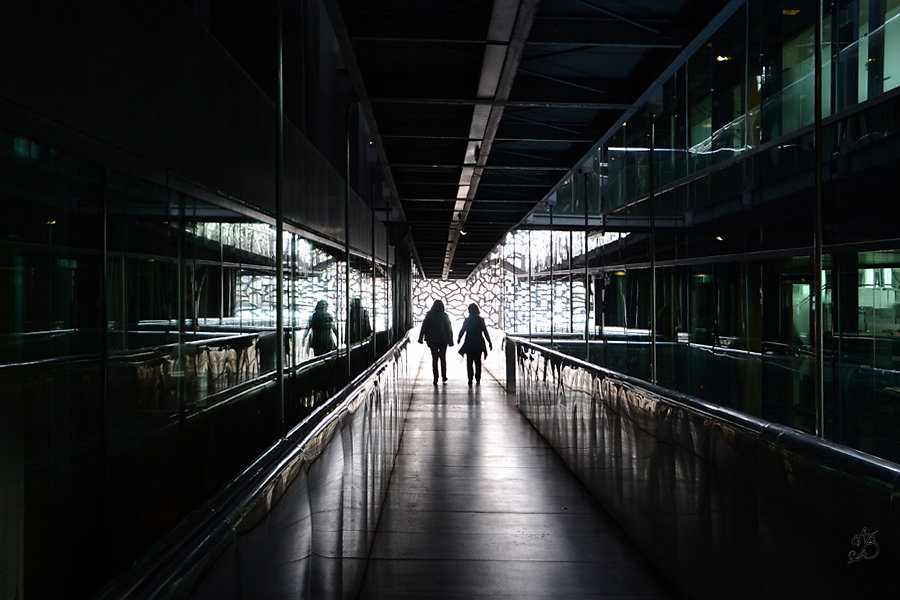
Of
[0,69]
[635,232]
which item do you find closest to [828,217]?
[635,232]

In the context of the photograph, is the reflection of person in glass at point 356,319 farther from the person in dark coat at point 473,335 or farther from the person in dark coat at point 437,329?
the person in dark coat at point 473,335

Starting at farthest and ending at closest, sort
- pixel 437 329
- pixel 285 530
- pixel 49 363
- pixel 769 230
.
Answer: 1. pixel 437 329
2. pixel 769 230
3. pixel 49 363
4. pixel 285 530

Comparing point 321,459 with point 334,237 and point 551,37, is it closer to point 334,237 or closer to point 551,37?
point 551,37

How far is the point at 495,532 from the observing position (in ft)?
18.5

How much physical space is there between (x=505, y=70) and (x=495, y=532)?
3.85 metres

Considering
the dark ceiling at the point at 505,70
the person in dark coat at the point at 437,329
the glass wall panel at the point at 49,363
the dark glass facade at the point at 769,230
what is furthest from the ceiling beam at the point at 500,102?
the person in dark coat at the point at 437,329

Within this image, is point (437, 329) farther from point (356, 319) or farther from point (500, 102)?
point (500, 102)

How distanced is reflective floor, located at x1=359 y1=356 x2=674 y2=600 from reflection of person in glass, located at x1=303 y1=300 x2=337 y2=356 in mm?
1894

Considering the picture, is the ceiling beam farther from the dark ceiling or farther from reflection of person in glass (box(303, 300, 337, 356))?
reflection of person in glass (box(303, 300, 337, 356))

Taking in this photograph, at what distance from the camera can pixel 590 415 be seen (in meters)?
6.65

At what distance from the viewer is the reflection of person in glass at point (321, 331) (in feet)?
32.6

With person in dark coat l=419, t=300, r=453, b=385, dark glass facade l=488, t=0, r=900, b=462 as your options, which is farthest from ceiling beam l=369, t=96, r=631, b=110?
person in dark coat l=419, t=300, r=453, b=385

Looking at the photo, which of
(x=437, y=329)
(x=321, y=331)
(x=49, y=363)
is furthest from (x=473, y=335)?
(x=49, y=363)

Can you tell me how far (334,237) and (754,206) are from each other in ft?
25.5
